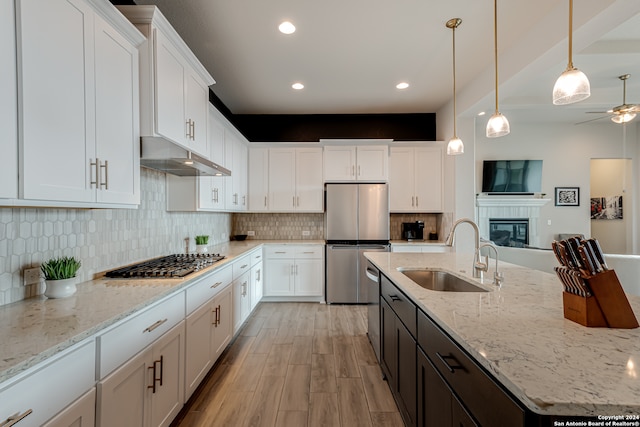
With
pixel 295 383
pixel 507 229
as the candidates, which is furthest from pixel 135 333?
pixel 507 229

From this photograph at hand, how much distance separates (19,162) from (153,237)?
58.7 inches

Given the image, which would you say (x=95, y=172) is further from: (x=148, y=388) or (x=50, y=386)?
(x=148, y=388)

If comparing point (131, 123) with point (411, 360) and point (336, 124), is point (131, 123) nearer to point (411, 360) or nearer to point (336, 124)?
point (411, 360)

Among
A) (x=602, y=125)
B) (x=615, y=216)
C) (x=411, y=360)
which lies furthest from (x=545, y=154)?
(x=411, y=360)

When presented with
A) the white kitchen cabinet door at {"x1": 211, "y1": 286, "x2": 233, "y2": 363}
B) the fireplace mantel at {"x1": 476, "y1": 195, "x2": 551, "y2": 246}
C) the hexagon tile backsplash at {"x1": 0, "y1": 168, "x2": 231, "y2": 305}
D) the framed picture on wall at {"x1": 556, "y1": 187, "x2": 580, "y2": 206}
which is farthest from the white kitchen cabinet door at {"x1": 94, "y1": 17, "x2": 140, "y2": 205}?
the framed picture on wall at {"x1": 556, "y1": 187, "x2": 580, "y2": 206}

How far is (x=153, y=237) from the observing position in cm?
244

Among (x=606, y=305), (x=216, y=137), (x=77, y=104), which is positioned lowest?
(x=606, y=305)

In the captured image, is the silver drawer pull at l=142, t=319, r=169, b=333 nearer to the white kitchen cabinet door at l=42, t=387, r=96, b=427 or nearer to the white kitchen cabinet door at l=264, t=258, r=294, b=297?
the white kitchen cabinet door at l=42, t=387, r=96, b=427

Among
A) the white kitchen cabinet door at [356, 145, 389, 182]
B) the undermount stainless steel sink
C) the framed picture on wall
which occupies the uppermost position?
the white kitchen cabinet door at [356, 145, 389, 182]

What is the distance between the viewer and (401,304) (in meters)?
1.66

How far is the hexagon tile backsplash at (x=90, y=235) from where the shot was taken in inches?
52.2

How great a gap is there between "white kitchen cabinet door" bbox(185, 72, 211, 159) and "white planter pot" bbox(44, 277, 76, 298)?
1.16 meters

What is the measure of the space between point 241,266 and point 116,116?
74.5 inches

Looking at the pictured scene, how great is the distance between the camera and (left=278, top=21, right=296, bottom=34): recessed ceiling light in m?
2.40
